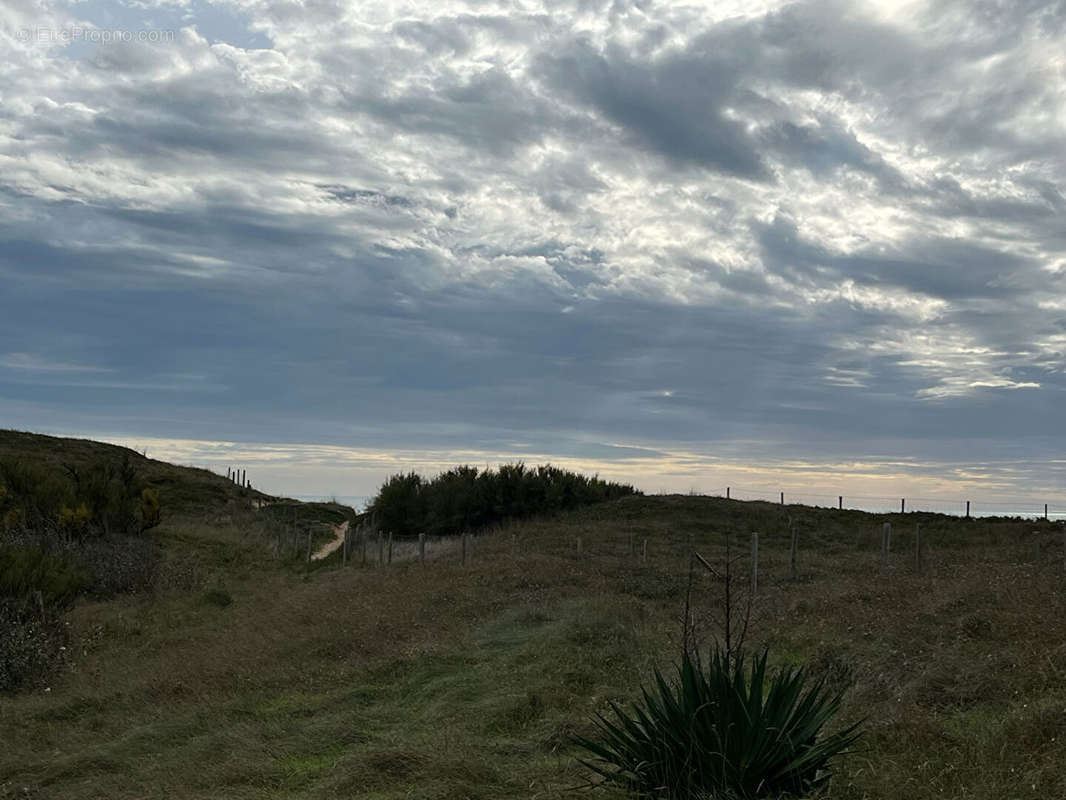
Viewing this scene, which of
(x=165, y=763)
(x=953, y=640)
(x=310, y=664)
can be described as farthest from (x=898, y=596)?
(x=165, y=763)

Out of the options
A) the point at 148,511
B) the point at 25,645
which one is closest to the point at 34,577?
the point at 25,645

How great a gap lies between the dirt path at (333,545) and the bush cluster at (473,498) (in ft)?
8.62

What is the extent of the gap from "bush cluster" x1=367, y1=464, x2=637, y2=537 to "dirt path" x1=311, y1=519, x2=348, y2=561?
2.63 meters

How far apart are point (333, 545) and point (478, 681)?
1545 inches

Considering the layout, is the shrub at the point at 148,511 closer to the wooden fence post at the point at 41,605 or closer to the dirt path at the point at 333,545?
the dirt path at the point at 333,545

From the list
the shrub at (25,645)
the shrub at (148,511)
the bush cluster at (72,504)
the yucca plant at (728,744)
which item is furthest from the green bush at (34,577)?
the yucca plant at (728,744)

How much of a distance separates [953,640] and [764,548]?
25.3m

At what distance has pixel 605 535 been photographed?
40219mm

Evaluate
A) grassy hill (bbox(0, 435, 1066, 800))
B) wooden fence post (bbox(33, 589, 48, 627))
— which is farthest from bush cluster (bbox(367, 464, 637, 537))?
wooden fence post (bbox(33, 589, 48, 627))

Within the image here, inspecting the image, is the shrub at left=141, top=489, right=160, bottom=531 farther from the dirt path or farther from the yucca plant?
the yucca plant

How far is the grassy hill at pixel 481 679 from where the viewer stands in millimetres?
8078

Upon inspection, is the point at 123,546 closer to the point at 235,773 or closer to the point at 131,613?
the point at 131,613

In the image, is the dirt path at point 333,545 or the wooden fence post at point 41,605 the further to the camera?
the dirt path at point 333,545

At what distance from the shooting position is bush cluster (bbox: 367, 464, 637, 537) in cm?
4981
